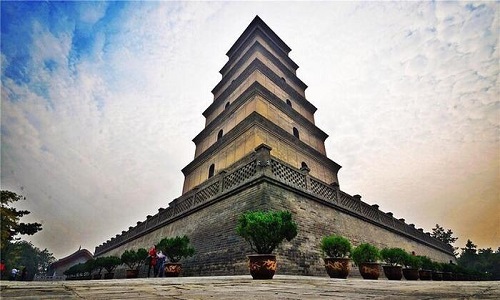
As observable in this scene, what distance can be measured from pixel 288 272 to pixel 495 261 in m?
44.8

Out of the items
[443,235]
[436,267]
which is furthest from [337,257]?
[443,235]

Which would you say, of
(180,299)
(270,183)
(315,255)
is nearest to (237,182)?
(270,183)

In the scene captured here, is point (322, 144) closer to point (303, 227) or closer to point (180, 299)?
point (303, 227)

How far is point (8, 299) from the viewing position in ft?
5.24

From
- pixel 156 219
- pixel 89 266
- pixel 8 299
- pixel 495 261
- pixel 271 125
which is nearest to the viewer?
pixel 8 299

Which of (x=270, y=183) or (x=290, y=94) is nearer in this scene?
(x=270, y=183)

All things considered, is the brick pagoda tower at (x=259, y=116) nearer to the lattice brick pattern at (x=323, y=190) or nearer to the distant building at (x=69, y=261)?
the lattice brick pattern at (x=323, y=190)

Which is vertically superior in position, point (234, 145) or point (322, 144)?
point (322, 144)

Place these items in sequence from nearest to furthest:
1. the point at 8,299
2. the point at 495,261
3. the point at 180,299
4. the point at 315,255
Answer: the point at 8,299
the point at 180,299
the point at 315,255
the point at 495,261

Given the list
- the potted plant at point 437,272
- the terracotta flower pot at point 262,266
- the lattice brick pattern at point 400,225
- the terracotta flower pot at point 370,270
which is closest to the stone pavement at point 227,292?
the terracotta flower pot at point 262,266

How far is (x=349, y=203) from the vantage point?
12078 millimetres

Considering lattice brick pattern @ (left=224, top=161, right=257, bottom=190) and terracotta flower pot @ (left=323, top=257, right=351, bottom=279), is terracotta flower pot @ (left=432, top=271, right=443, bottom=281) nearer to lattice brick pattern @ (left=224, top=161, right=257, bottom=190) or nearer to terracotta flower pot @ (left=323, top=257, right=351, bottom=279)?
terracotta flower pot @ (left=323, top=257, right=351, bottom=279)

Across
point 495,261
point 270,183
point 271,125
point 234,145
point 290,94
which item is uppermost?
point 290,94

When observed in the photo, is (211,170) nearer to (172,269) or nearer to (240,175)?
(240,175)
